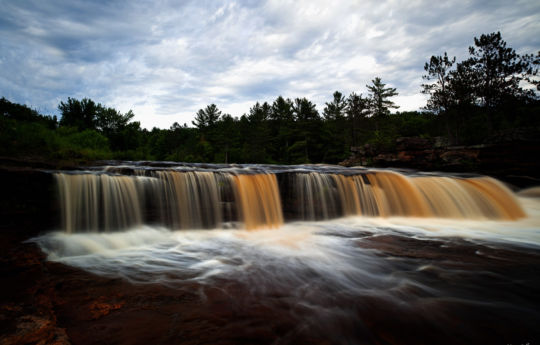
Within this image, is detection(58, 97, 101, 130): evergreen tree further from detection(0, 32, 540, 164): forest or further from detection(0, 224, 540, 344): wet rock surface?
detection(0, 224, 540, 344): wet rock surface

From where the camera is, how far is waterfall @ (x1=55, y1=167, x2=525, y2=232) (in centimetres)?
604

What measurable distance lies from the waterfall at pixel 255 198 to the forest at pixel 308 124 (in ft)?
10.7

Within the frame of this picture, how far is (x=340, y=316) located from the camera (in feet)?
8.54

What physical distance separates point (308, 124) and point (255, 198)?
37184 millimetres

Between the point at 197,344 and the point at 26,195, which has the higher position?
the point at 26,195

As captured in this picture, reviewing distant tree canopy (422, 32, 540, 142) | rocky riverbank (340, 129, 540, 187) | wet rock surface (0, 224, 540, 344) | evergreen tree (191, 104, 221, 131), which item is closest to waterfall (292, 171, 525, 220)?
rocky riverbank (340, 129, 540, 187)

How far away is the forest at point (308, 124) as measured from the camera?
44.5 feet

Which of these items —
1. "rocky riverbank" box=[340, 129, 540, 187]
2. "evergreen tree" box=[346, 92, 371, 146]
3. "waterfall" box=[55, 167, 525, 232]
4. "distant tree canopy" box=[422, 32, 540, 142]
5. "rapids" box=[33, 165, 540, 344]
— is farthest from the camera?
"evergreen tree" box=[346, 92, 371, 146]

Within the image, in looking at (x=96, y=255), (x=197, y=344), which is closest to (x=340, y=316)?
(x=197, y=344)

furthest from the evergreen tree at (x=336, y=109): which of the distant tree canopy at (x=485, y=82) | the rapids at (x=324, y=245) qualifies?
the rapids at (x=324, y=245)

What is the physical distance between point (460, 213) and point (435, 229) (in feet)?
9.18

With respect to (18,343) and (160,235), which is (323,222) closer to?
(160,235)

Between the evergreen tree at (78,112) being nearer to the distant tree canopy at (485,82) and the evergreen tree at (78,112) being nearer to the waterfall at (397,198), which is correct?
the waterfall at (397,198)

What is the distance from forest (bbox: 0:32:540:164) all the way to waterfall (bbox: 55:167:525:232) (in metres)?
3.27
